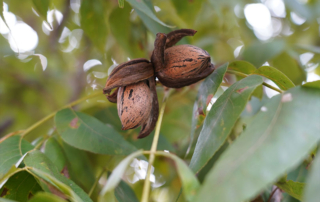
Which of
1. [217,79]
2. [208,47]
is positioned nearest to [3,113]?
[208,47]

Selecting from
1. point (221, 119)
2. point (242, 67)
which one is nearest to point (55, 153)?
point (221, 119)

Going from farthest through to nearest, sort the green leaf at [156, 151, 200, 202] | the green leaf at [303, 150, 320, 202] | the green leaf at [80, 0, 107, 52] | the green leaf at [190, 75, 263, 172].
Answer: the green leaf at [80, 0, 107, 52], the green leaf at [190, 75, 263, 172], the green leaf at [156, 151, 200, 202], the green leaf at [303, 150, 320, 202]

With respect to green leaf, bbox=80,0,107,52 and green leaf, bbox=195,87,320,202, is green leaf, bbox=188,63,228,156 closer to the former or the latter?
green leaf, bbox=195,87,320,202

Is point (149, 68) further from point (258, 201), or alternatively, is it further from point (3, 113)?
point (3, 113)

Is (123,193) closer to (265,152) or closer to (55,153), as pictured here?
(55,153)

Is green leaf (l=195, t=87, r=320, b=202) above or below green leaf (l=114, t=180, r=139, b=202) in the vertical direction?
above

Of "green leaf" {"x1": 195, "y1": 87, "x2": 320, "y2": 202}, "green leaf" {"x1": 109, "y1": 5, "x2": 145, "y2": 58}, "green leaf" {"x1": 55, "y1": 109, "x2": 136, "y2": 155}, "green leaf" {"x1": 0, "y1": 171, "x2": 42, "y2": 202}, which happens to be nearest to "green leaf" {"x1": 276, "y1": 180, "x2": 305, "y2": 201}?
"green leaf" {"x1": 195, "y1": 87, "x2": 320, "y2": 202}

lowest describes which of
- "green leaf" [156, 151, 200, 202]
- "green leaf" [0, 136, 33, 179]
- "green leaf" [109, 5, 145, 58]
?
"green leaf" [0, 136, 33, 179]
